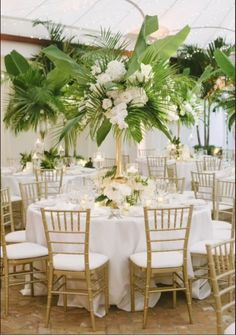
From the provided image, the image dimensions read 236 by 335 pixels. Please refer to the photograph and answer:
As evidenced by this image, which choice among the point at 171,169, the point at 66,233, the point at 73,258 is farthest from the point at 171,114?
the point at 171,169

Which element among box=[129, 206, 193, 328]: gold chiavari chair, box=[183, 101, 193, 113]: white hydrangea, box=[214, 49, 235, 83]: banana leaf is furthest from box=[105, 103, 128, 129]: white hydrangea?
box=[183, 101, 193, 113]: white hydrangea

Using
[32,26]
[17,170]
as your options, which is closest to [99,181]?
[17,170]

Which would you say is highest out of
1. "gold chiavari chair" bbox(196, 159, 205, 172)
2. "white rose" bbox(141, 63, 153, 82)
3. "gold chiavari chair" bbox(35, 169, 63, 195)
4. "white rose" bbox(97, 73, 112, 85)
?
"white rose" bbox(141, 63, 153, 82)

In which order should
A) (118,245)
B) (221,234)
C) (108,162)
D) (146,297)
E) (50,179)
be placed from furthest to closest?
(108,162), (50,179), (221,234), (118,245), (146,297)

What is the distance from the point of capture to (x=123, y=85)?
416cm

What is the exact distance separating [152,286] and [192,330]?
617 millimetres

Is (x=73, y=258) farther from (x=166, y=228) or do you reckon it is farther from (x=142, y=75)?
(x=142, y=75)

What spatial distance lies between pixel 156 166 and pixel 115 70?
5079 millimetres

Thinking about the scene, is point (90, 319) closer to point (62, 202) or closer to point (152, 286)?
point (152, 286)

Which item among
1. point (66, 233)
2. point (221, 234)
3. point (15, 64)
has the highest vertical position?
point (15, 64)

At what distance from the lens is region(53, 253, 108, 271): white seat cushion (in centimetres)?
395

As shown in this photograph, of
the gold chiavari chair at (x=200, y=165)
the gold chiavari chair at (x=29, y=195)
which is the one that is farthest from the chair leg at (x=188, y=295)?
the gold chiavari chair at (x=200, y=165)

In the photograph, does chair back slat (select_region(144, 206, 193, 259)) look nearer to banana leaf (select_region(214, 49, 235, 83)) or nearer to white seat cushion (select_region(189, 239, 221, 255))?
white seat cushion (select_region(189, 239, 221, 255))

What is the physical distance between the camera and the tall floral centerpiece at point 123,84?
4.07 m
